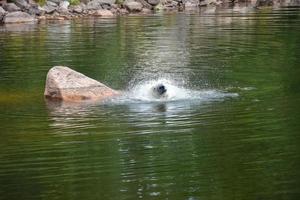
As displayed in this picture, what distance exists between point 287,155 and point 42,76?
Result: 54.3 feet

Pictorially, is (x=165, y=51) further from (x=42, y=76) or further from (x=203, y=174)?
(x=203, y=174)

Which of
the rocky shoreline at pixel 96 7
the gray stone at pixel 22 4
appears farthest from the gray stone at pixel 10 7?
the gray stone at pixel 22 4

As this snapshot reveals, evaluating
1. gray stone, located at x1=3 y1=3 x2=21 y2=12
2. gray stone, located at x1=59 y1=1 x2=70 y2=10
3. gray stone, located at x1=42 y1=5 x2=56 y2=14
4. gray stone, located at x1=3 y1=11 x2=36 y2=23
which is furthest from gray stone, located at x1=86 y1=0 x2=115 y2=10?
gray stone, located at x1=3 y1=11 x2=36 y2=23

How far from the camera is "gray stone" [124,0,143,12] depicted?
74250 millimetres

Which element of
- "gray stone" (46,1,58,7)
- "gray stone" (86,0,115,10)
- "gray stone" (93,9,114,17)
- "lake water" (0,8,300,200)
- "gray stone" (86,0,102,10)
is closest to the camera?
"lake water" (0,8,300,200)

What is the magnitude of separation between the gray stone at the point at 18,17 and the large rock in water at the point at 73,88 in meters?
39.4

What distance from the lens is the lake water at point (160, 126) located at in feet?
46.4

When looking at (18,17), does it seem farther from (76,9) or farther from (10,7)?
(76,9)

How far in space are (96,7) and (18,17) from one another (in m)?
10.7

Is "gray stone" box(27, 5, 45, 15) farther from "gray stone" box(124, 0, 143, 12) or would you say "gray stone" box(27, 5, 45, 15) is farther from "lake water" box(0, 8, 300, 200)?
"lake water" box(0, 8, 300, 200)

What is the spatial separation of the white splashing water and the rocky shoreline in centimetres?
4021

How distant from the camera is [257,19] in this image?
58969mm

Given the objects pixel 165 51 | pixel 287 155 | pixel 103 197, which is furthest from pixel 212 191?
pixel 165 51

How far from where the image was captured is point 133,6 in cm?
7488
